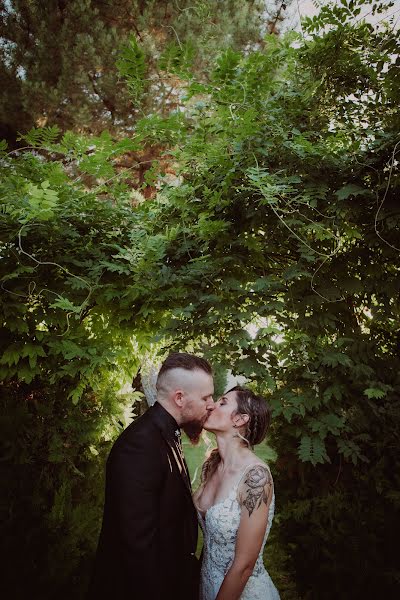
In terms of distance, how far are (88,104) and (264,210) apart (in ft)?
21.3

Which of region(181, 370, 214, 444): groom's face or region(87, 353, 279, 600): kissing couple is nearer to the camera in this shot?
region(87, 353, 279, 600): kissing couple

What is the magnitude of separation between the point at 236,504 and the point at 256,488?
9.5 inches

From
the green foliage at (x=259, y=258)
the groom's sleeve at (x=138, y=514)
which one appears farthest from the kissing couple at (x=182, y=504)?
the green foliage at (x=259, y=258)

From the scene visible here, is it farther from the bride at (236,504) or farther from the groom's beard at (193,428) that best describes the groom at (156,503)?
the bride at (236,504)

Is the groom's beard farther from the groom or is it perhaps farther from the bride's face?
A: the bride's face

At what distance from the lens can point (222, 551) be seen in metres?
2.75

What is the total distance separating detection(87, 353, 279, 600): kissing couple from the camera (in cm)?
207

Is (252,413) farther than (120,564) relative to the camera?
Yes

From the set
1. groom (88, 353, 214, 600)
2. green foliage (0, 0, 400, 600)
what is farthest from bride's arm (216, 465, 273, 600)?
green foliage (0, 0, 400, 600)

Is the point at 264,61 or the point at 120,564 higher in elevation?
the point at 264,61

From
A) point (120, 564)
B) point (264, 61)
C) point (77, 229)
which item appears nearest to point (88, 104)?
point (77, 229)

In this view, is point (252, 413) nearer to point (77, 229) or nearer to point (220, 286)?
point (220, 286)

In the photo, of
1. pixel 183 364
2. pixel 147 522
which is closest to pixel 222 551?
pixel 147 522

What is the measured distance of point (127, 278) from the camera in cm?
359
